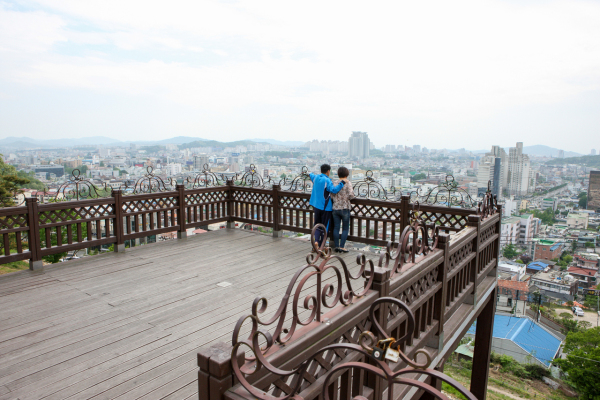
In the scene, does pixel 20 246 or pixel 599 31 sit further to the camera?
pixel 599 31

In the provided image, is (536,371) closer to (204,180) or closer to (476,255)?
→ (476,255)

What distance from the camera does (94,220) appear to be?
6148 mm

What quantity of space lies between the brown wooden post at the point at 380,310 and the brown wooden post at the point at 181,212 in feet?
19.0

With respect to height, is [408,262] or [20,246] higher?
[408,262]

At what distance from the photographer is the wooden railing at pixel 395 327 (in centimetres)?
143

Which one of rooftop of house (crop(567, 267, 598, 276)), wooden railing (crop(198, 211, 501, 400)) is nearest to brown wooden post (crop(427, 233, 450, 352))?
wooden railing (crop(198, 211, 501, 400))

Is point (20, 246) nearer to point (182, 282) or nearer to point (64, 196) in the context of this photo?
point (64, 196)

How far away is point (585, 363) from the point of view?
1981 cm

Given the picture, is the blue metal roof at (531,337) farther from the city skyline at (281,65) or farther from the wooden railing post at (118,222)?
the wooden railing post at (118,222)

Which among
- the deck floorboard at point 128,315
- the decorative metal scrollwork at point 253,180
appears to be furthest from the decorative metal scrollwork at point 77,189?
the decorative metal scrollwork at point 253,180

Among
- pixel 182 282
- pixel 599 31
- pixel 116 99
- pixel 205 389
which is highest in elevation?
pixel 599 31

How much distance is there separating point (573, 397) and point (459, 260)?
2633 cm

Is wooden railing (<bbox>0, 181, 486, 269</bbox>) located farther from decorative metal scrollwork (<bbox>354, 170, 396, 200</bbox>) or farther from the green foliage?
the green foliage

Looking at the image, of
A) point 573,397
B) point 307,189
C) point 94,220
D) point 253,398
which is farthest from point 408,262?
point 573,397
